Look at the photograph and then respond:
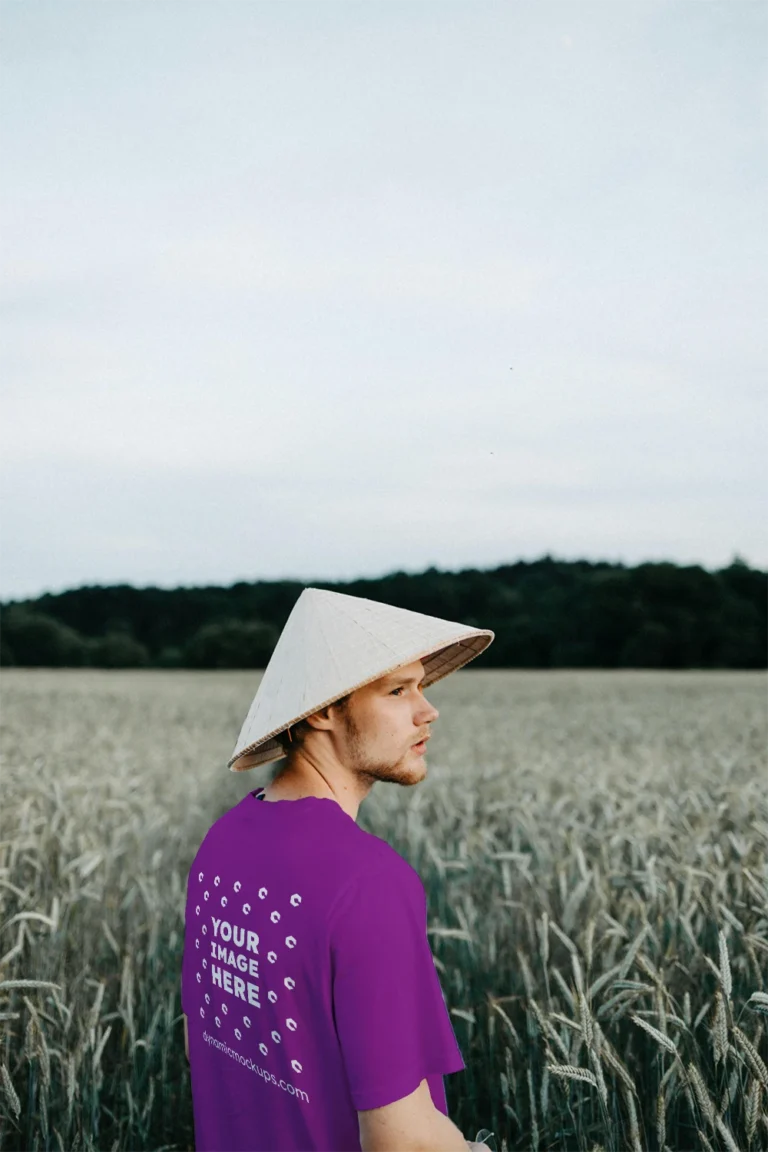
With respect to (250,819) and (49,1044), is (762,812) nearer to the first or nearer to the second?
(49,1044)

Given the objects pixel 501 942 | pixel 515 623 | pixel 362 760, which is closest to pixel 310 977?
pixel 362 760

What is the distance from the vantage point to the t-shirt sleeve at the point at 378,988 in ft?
4.54

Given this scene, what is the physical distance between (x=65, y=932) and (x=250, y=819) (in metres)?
2.21

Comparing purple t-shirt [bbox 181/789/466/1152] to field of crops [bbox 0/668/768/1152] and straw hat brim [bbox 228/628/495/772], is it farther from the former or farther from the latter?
field of crops [bbox 0/668/768/1152]

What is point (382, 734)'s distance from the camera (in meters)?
1.73

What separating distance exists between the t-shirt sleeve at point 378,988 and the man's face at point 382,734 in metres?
0.30

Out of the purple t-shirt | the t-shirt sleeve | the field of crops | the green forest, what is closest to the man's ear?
the purple t-shirt

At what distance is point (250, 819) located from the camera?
165 centimetres

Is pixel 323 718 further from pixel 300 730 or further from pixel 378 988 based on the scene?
pixel 378 988

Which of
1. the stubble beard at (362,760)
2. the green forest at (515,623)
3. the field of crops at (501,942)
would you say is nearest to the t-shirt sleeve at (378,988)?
the stubble beard at (362,760)

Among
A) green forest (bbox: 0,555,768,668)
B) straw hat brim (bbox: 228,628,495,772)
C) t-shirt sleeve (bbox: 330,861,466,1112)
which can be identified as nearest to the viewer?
t-shirt sleeve (bbox: 330,861,466,1112)

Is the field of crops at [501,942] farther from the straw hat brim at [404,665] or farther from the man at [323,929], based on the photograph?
the straw hat brim at [404,665]

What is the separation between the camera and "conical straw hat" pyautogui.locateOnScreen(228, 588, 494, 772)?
166 centimetres

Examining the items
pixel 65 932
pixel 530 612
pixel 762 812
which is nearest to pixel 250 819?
pixel 65 932
